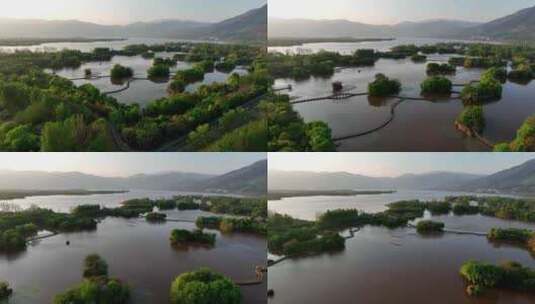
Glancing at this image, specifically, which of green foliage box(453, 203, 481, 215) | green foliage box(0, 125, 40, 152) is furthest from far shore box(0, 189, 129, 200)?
green foliage box(453, 203, 481, 215)

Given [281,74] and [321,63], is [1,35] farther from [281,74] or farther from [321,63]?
[321,63]

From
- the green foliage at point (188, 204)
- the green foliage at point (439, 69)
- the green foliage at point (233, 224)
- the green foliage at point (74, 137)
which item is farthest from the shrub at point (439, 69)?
the green foliage at point (74, 137)

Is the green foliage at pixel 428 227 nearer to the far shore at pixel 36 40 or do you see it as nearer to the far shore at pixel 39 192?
the far shore at pixel 39 192

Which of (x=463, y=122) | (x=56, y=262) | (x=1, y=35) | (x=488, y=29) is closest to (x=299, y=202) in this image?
(x=463, y=122)

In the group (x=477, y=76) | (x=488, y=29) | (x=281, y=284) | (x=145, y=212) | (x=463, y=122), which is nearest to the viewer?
(x=463, y=122)

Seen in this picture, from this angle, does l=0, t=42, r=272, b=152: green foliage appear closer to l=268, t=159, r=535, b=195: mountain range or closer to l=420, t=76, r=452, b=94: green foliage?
l=268, t=159, r=535, b=195: mountain range

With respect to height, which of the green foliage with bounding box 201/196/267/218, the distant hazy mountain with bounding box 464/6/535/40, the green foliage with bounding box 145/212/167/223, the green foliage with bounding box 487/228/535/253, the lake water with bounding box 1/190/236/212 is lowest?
the green foliage with bounding box 487/228/535/253

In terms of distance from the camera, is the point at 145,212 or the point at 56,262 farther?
the point at 145,212
